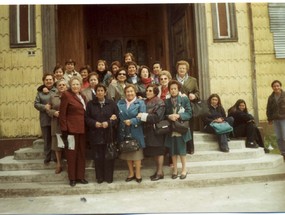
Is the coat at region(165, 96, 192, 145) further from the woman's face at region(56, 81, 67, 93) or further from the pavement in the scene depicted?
the woman's face at region(56, 81, 67, 93)

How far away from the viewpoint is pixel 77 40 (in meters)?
5.29

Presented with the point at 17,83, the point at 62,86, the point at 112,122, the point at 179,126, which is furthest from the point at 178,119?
the point at 17,83

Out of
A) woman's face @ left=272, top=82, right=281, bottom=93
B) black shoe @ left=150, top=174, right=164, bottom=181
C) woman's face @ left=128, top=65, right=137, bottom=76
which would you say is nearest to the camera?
black shoe @ left=150, top=174, right=164, bottom=181

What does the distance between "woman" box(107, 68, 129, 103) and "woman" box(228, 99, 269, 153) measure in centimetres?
148

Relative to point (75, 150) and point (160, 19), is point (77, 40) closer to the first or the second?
point (160, 19)

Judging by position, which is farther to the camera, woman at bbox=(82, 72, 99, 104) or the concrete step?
woman at bbox=(82, 72, 99, 104)

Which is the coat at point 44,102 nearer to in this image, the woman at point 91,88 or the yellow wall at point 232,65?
the woman at point 91,88

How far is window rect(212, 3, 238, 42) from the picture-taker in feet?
14.0

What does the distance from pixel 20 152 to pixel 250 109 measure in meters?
3.05

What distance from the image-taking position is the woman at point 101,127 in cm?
318

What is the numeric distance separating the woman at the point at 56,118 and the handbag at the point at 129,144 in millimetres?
713

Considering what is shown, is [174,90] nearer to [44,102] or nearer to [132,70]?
[132,70]

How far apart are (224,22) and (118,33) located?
2.31 m

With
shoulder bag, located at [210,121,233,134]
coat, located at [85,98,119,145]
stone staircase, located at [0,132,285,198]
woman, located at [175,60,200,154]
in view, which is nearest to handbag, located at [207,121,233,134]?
shoulder bag, located at [210,121,233,134]
